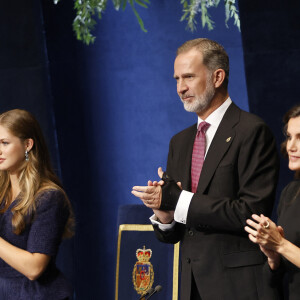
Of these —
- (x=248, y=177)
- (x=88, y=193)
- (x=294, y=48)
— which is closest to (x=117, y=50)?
(x=88, y=193)

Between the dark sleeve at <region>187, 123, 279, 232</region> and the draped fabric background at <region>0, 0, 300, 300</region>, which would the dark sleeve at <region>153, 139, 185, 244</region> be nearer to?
the dark sleeve at <region>187, 123, 279, 232</region>

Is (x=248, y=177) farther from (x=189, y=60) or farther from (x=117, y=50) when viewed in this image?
(x=117, y=50)

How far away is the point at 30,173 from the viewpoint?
260 cm

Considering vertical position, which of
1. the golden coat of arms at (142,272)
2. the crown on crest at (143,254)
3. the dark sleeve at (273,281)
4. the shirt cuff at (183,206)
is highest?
the shirt cuff at (183,206)

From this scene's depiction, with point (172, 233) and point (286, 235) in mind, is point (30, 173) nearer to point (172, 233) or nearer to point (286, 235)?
point (172, 233)

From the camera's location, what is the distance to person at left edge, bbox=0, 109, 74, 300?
95.4 inches

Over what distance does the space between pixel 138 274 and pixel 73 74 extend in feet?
5.46

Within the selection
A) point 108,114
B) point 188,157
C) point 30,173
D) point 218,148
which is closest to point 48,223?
point 30,173

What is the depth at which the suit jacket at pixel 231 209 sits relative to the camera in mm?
2166

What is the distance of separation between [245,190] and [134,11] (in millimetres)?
2089

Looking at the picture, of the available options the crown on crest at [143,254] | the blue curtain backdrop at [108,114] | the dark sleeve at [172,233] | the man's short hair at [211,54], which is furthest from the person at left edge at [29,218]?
the blue curtain backdrop at [108,114]

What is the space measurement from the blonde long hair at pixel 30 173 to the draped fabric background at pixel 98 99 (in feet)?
4.22

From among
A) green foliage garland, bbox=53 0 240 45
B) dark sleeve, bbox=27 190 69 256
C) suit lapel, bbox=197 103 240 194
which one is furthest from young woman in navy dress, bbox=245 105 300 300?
green foliage garland, bbox=53 0 240 45

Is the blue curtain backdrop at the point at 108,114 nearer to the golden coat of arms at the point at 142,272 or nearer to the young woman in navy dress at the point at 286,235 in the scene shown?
the golden coat of arms at the point at 142,272
